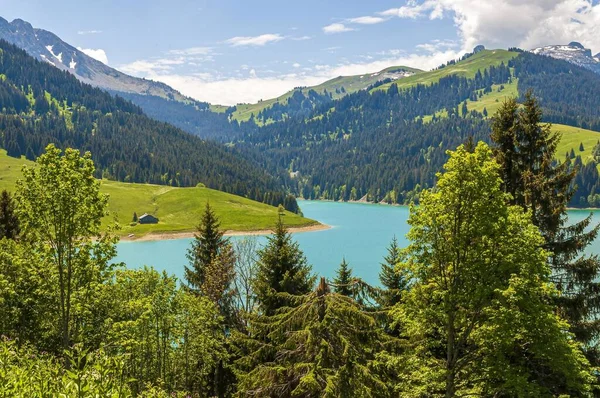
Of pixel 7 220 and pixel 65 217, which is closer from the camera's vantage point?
pixel 65 217

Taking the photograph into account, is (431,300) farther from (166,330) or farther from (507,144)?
(166,330)

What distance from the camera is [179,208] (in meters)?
176

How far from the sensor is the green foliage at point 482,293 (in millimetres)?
16984

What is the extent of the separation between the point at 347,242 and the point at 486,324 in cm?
11591

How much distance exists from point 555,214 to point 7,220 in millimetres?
49608

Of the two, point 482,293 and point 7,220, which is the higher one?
point 482,293

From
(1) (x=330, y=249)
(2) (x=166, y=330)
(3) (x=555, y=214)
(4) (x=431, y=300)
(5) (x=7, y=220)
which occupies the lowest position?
(1) (x=330, y=249)

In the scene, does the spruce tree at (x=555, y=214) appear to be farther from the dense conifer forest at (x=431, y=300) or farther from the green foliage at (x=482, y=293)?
the green foliage at (x=482, y=293)

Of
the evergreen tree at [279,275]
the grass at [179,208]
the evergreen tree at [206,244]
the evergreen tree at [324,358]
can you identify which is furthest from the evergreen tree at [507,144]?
the grass at [179,208]

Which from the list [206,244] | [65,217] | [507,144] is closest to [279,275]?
[65,217]

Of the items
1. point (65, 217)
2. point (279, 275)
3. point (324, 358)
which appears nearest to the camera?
point (324, 358)

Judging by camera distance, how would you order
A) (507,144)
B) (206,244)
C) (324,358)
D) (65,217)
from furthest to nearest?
(206,244)
(507,144)
(65,217)
(324,358)

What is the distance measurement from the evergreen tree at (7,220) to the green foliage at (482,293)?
4360cm

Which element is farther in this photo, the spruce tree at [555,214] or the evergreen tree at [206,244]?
the evergreen tree at [206,244]
